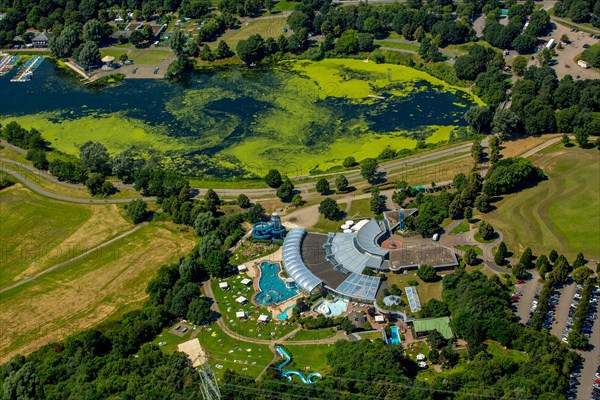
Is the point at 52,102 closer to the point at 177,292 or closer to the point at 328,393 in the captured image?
the point at 177,292

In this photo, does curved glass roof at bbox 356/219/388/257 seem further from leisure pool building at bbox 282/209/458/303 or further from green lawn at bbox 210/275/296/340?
green lawn at bbox 210/275/296/340

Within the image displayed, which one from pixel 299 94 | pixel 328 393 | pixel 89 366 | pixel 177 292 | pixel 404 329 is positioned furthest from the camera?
pixel 299 94

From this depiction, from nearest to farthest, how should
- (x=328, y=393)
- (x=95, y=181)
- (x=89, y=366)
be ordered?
(x=328, y=393)
(x=89, y=366)
(x=95, y=181)

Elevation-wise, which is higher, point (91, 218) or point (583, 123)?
point (583, 123)

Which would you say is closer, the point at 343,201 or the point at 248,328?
the point at 248,328

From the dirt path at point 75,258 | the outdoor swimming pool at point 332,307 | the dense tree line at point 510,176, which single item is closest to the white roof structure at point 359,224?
the outdoor swimming pool at point 332,307

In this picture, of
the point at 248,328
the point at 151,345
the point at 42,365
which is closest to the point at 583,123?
the point at 248,328

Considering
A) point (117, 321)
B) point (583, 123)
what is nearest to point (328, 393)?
point (117, 321)
